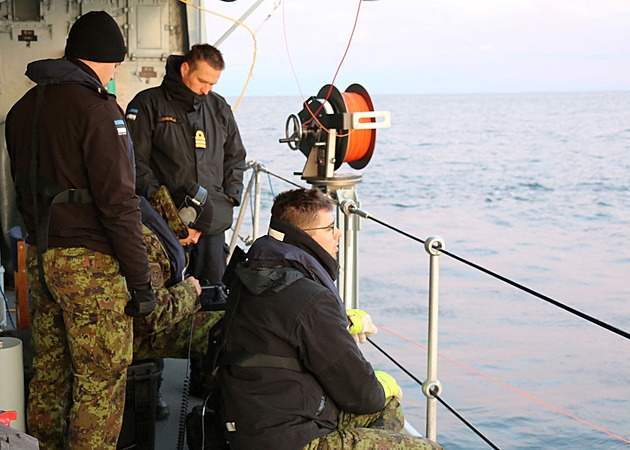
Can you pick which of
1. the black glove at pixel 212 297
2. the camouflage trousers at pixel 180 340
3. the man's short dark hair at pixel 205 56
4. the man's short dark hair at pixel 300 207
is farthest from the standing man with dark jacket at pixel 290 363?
the man's short dark hair at pixel 205 56

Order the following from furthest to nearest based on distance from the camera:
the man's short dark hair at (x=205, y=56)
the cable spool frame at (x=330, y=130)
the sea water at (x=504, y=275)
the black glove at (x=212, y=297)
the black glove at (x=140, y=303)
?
the sea water at (x=504, y=275)
the cable spool frame at (x=330, y=130)
the man's short dark hair at (x=205, y=56)
the black glove at (x=212, y=297)
the black glove at (x=140, y=303)

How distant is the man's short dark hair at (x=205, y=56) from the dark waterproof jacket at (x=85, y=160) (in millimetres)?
1204

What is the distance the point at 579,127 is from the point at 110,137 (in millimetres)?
67088

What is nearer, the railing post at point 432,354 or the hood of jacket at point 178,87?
the railing post at point 432,354

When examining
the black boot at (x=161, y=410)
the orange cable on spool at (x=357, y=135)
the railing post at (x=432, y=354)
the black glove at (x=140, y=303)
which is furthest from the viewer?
the orange cable on spool at (x=357, y=135)

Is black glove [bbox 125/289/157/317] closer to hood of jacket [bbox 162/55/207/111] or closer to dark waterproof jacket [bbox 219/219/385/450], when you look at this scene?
dark waterproof jacket [bbox 219/219/385/450]

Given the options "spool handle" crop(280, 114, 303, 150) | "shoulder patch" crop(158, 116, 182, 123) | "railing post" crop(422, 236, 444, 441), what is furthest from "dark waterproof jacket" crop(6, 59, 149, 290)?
"spool handle" crop(280, 114, 303, 150)

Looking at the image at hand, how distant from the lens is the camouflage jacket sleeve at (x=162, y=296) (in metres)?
2.49

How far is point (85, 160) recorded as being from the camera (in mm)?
2193

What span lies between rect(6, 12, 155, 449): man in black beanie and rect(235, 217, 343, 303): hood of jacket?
44 centimetres

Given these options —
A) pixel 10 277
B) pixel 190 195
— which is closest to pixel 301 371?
pixel 190 195

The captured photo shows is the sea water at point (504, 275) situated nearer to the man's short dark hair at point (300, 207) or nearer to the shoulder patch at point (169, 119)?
the shoulder patch at point (169, 119)

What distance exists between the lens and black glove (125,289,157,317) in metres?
2.29

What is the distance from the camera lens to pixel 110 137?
220 cm
